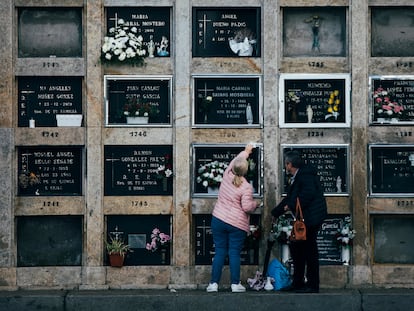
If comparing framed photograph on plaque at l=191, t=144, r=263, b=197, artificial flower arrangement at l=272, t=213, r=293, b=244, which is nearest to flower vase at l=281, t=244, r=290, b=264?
artificial flower arrangement at l=272, t=213, r=293, b=244

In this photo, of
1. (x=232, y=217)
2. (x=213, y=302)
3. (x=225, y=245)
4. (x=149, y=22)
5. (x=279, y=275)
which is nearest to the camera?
(x=213, y=302)

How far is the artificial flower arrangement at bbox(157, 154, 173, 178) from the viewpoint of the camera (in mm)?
12383

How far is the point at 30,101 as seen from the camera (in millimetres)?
12469

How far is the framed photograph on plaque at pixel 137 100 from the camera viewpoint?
12414 mm

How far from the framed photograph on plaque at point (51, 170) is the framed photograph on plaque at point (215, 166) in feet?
5.22

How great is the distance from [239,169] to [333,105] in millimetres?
1876

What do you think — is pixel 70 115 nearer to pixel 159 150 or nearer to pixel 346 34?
pixel 159 150

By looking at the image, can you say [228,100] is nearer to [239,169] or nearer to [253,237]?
[239,169]

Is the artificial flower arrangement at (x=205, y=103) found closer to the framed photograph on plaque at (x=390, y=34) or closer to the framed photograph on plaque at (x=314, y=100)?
the framed photograph on plaque at (x=314, y=100)

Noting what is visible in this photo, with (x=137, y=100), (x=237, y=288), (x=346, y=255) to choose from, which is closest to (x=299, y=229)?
(x=237, y=288)

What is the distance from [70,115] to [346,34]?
3.98 metres

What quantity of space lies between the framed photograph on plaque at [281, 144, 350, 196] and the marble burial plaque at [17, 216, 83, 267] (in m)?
3.31

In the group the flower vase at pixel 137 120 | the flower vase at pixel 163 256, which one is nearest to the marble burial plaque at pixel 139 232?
the flower vase at pixel 163 256

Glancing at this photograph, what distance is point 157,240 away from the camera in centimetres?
1240
